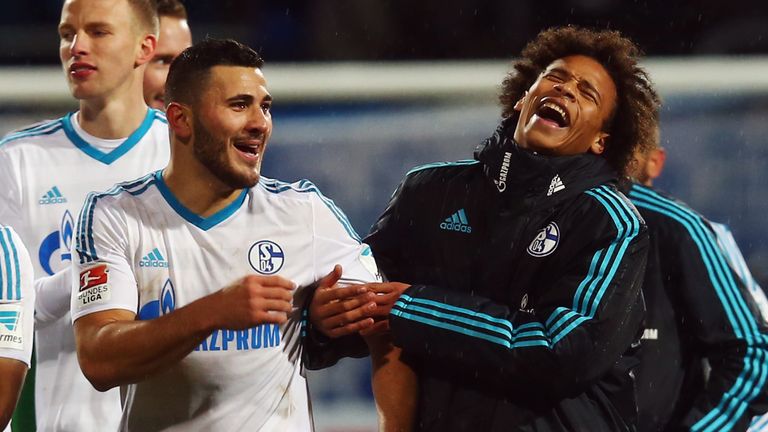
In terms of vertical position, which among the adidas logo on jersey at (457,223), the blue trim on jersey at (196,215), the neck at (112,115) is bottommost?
the adidas logo on jersey at (457,223)

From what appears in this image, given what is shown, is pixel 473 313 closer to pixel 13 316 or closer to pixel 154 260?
pixel 154 260

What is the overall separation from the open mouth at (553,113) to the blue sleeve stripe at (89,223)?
951mm

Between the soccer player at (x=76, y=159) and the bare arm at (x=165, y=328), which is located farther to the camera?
the soccer player at (x=76, y=159)

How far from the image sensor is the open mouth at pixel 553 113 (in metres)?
3.02

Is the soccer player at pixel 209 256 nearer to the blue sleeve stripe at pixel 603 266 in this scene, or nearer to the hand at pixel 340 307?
the hand at pixel 340 307

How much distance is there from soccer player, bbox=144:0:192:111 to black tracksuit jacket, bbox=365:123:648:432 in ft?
5.33

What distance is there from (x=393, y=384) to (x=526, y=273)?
400 mm

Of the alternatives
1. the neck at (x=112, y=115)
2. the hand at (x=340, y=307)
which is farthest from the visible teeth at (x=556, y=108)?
the neck at (x=112, y=115)

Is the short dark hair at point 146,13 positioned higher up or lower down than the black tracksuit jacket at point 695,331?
higher up

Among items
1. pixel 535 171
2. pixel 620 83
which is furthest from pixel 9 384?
pixel 620 83

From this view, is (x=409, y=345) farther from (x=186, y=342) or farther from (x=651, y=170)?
(x=651, y=170)

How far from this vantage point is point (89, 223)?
2719mm

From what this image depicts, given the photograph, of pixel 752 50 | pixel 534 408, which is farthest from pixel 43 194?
pixel 752 50

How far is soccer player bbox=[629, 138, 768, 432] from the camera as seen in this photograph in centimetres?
361
